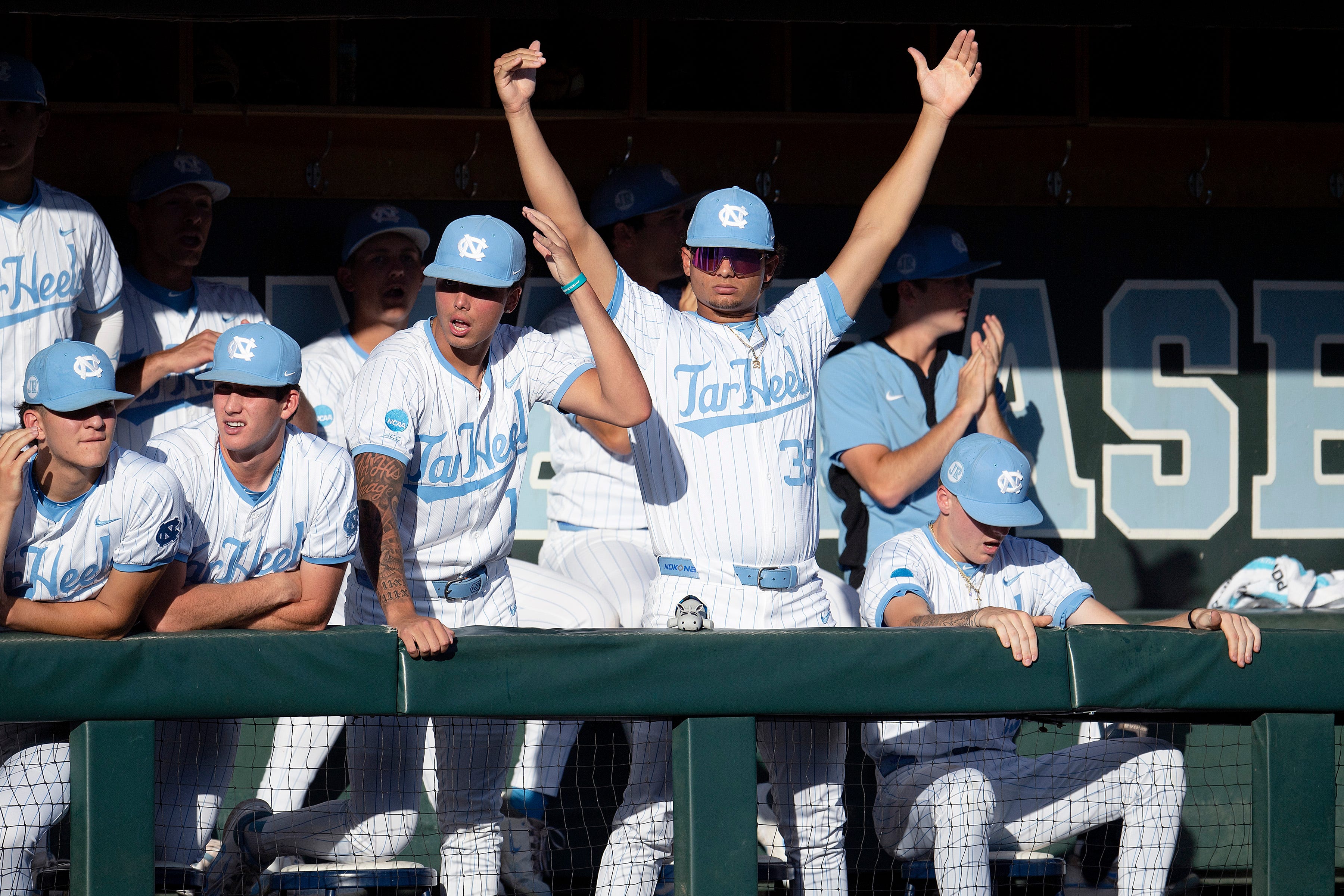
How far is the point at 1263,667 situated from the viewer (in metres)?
2.50

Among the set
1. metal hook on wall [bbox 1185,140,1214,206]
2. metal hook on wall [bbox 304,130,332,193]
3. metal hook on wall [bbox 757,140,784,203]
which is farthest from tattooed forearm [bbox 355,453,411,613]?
Result: metal hook on wall [bbox 1185,140,1214,206]

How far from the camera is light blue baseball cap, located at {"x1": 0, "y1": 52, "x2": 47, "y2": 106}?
296cm

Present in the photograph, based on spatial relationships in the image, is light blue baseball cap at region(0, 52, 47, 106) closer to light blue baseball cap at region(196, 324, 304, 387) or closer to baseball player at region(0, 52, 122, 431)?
baseball player at region(0, 52, 122, 431)

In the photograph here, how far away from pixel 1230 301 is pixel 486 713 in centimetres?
293

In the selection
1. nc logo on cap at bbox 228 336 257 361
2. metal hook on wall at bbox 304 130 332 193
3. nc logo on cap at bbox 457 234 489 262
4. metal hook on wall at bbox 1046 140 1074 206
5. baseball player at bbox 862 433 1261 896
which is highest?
metal hook on wall at bbox 1046 140 1074 206

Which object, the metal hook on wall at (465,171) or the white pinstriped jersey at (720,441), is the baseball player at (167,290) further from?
the white pinstriped jersey at (720,441)

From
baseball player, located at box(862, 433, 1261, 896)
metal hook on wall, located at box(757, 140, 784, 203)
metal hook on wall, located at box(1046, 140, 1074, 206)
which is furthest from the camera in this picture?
metal hook on wall, located at box(1046, 140, 1074, 206)

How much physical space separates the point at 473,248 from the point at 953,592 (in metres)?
1.24

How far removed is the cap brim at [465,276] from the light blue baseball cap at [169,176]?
40.1 inches

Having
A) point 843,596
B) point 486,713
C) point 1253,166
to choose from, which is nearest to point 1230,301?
point 1253,166

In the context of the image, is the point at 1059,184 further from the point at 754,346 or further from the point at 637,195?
the point at 754,346

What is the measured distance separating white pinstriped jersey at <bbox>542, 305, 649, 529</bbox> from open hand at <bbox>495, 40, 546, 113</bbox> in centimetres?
85

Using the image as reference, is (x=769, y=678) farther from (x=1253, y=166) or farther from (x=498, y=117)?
(x=1253, y=166)

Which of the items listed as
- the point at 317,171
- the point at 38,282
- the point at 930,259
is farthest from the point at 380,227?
the point at 930,259
